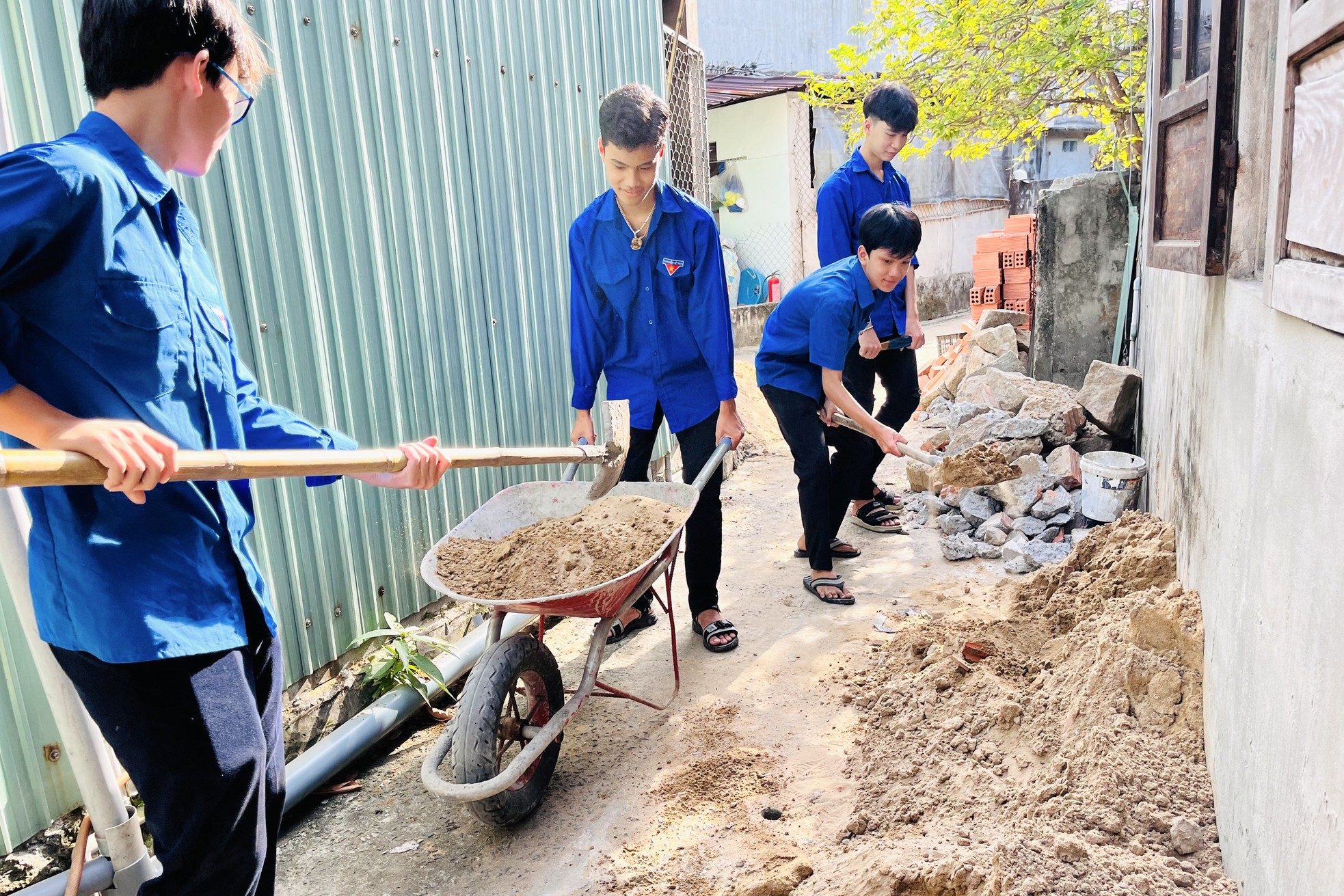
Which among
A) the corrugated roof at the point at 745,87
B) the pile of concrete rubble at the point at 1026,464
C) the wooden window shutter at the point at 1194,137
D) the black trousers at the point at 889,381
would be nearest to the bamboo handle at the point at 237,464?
the wooden window shutter at the point at 1194,137

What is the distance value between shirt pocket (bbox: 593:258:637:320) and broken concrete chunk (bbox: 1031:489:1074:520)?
8.80ft

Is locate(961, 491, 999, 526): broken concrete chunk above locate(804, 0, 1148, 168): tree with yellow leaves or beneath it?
beneath

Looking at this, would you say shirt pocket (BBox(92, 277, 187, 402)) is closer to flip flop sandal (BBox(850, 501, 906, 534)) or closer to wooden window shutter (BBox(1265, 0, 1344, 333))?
wooden window shutter (BBox(1265, 0, 1344, 333))

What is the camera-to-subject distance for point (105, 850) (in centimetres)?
214

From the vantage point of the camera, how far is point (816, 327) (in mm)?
3875

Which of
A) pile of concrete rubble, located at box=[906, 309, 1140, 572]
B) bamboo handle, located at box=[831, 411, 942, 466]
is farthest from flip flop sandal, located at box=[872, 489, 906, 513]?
bamboo handle, located at box=[831, 411, 942, 466]

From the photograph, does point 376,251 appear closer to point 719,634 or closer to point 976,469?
point 719,634

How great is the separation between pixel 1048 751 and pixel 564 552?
159cm

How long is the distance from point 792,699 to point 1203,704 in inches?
58.7

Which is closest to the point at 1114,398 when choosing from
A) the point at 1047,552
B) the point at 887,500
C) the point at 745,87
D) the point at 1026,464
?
the point at 1026,464

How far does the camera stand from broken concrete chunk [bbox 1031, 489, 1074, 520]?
479 cm

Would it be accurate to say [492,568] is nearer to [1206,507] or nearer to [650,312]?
[650,312]

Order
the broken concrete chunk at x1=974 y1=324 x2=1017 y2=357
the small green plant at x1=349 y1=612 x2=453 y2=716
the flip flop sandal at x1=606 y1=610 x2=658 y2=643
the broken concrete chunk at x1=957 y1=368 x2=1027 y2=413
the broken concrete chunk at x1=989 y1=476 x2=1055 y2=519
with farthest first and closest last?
the broken concrete chunk at x1=974 y1=324 x2=1017 y2=357, the broken concrete chunk at x1=957 y1=368 x2=1027 y2=413, the broken concrete chunk at x1=989 y1=476 x2=1055 y2=519, the flip flop sandal at x1=606 y1=610 x2=658 y2=643, the small green plant at x1=349 y1=612 x2=453 y2=716

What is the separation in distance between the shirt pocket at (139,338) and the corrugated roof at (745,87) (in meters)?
12.2
